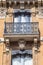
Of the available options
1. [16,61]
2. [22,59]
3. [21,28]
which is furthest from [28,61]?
[21,28]

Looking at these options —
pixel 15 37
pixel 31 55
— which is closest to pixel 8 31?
pixel 15 37

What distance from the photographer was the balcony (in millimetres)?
23969

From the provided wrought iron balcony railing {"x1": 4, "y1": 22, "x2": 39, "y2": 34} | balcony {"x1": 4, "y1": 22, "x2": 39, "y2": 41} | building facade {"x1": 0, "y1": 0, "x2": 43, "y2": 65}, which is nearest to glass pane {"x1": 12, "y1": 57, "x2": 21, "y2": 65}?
building facade {"x1": 0, "y1": 0, "x2": 43, "y2": 65}

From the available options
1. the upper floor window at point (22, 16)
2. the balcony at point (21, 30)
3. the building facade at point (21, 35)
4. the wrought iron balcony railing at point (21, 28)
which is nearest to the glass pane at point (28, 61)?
the building facade at point (21, 35)

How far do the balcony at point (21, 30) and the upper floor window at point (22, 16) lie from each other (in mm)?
678

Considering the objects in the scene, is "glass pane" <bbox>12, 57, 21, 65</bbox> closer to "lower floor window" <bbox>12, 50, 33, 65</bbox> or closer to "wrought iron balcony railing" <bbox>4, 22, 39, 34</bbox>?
"lower floor window" <bbox>12, 50, 33, 65</bbox>

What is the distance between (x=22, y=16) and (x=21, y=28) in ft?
3.71

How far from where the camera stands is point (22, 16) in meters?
25.2

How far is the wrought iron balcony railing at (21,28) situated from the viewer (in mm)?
24156

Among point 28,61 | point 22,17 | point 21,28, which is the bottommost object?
point 28,61

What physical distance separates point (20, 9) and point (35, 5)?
1.02 m

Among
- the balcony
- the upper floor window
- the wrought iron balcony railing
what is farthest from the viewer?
the upper floor window

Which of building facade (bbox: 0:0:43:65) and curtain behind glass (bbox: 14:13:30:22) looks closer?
building facade (bbox: 0:0:43:65)

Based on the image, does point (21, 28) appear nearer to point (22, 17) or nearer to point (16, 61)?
point (22, 17)
